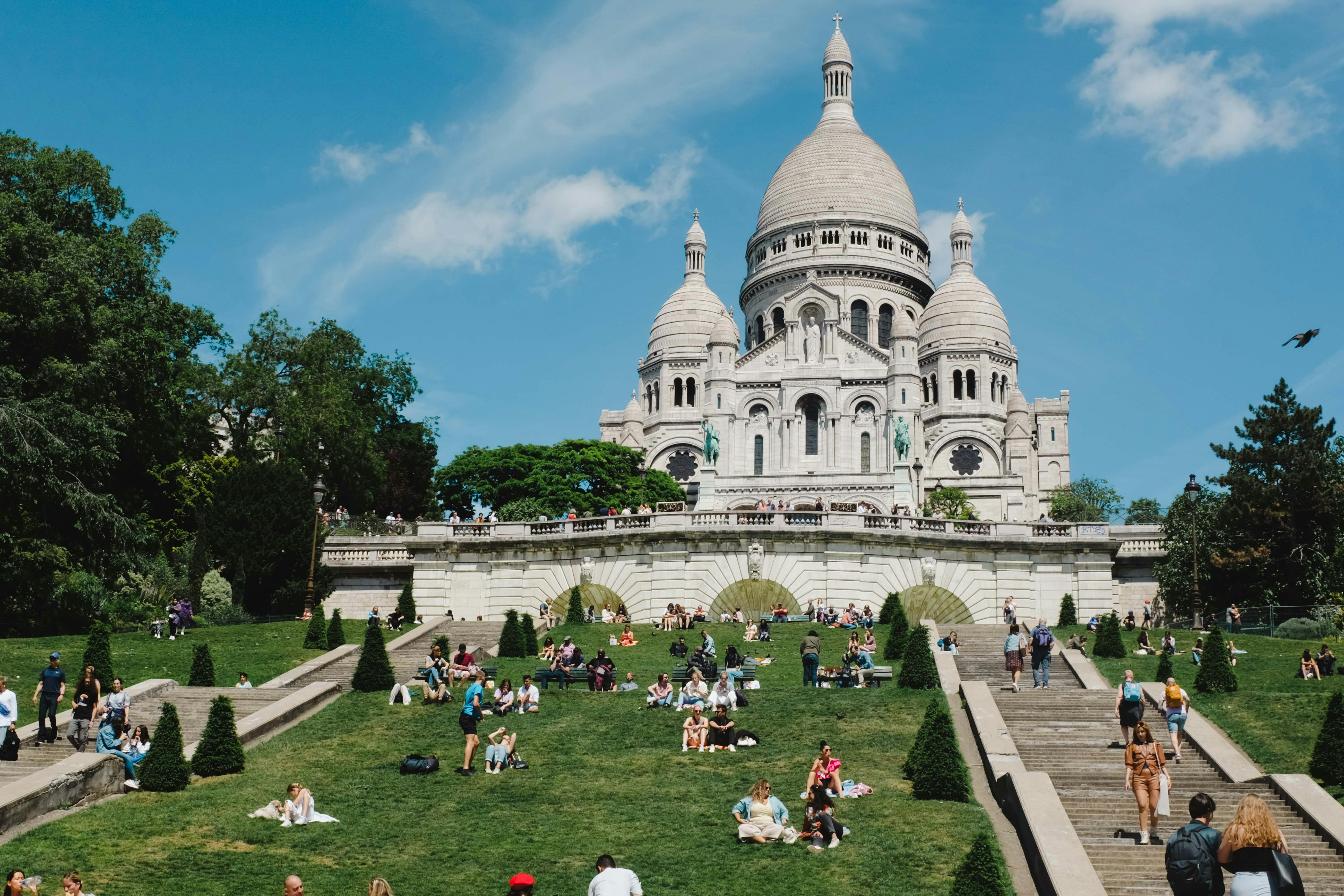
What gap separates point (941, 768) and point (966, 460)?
80115 mm

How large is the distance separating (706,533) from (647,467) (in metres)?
53.3

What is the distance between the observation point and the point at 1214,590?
44594 millimetres

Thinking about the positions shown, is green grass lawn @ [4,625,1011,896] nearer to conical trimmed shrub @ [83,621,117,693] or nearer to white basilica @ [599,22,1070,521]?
conical trimmed shrub @ [83,621,117,693]

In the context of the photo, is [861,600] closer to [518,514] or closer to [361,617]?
[361,617]

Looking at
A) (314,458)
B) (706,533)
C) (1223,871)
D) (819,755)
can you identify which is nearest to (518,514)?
(314,458)

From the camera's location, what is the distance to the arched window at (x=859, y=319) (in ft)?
354

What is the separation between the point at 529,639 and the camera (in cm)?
3356

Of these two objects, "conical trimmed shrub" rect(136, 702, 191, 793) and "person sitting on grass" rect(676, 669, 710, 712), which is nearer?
"conical trimmed shrub" rect(136, 702, 191, 793)

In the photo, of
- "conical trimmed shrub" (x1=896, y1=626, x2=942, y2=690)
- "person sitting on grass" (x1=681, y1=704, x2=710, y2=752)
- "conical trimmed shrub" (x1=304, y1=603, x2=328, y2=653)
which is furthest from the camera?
"conical trimmed shrub" (x1=304, y1=603, x2=328, y2=653)

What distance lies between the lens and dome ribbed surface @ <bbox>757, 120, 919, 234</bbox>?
367ft

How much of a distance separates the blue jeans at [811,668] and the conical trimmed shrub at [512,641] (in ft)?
25.4

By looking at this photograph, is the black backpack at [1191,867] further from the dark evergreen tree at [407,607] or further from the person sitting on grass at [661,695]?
the dark evergreen tree at [407,607]

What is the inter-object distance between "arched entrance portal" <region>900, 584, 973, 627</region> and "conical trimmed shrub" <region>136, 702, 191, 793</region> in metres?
25.2

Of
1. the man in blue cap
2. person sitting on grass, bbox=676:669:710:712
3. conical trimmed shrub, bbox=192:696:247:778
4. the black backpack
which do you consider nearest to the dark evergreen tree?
person sitting on grass, bbox=676:669:710:712
